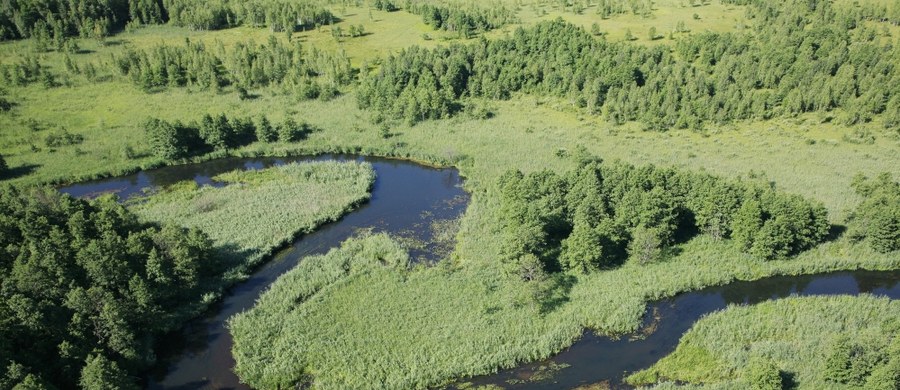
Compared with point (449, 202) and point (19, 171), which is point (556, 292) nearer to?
point (449, 202)

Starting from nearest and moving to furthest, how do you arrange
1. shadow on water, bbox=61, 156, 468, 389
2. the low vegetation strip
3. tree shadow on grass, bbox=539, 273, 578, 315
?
the low vegetation strip, shadow on water, bbox=61, 156, 468, 389, tree shadow on grass, bbox=539, 273, 578, 315

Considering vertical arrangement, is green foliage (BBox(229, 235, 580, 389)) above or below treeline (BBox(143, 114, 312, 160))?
below

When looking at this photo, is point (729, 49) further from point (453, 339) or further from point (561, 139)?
point (453, 339)

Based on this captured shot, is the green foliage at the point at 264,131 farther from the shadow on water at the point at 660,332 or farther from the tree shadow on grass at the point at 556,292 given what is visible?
the shadow on water at the point at 660,332

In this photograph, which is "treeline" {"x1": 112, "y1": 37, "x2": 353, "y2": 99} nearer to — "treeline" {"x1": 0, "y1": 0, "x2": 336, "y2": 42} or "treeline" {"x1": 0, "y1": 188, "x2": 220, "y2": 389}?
"treeline" {"x1": 0, "y1": 0, "x2": 336, "y2": 42}

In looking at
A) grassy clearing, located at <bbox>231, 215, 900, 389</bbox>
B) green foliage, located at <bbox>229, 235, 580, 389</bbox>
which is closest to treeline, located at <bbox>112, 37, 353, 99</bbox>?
green foliage, located at <bbox>229, 235, 580, 389</bbox>

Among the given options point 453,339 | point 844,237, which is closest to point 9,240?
point 453,339

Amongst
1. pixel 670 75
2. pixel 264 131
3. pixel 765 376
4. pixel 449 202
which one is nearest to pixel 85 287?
pixel 449 202
